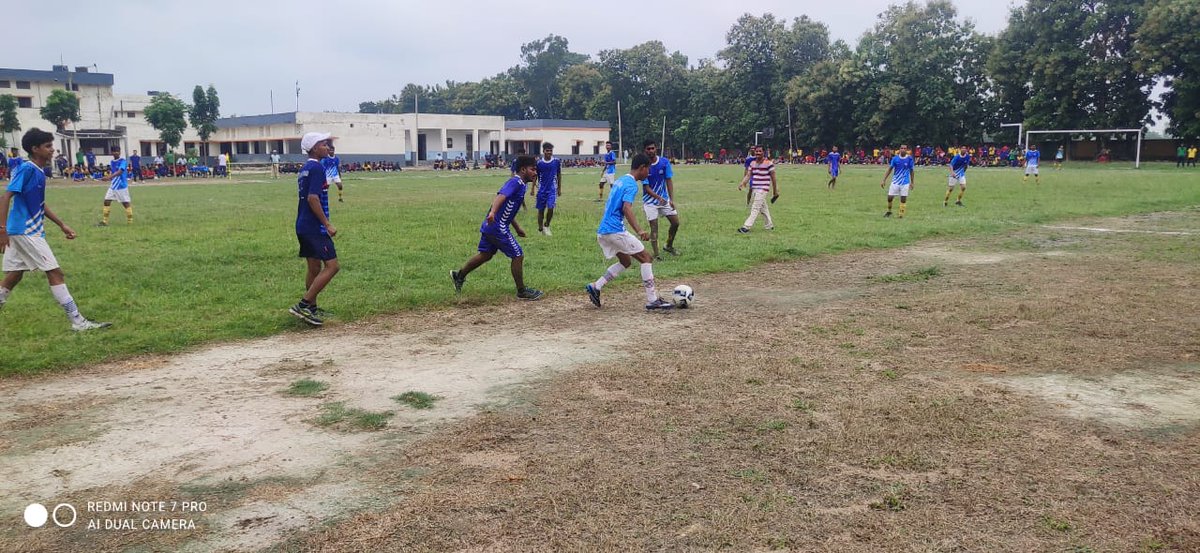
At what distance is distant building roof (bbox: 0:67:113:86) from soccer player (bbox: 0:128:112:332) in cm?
7145

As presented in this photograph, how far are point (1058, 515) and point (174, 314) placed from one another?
815 cm

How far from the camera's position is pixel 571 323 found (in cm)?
826

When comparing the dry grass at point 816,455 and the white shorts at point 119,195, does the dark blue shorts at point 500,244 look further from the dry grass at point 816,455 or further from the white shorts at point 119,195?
the white shorts at point 119,195

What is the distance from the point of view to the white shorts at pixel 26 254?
302 inches

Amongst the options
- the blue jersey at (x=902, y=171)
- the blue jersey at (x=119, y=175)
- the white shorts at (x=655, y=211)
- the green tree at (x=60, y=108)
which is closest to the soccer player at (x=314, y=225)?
the white shorts at (x=655, y=211)

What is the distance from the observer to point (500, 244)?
933 cm

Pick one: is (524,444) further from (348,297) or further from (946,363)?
(348,297)

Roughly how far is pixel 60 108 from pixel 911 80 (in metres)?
64.0

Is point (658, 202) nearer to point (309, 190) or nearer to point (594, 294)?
point (594, 294)

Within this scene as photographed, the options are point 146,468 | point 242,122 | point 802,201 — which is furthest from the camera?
point 242,122

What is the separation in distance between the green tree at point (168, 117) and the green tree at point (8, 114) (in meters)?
8.30

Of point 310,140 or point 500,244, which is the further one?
point 500,244

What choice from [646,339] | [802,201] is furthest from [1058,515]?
[802,201]

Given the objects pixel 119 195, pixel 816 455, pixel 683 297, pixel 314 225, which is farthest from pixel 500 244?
pixel 119 195
